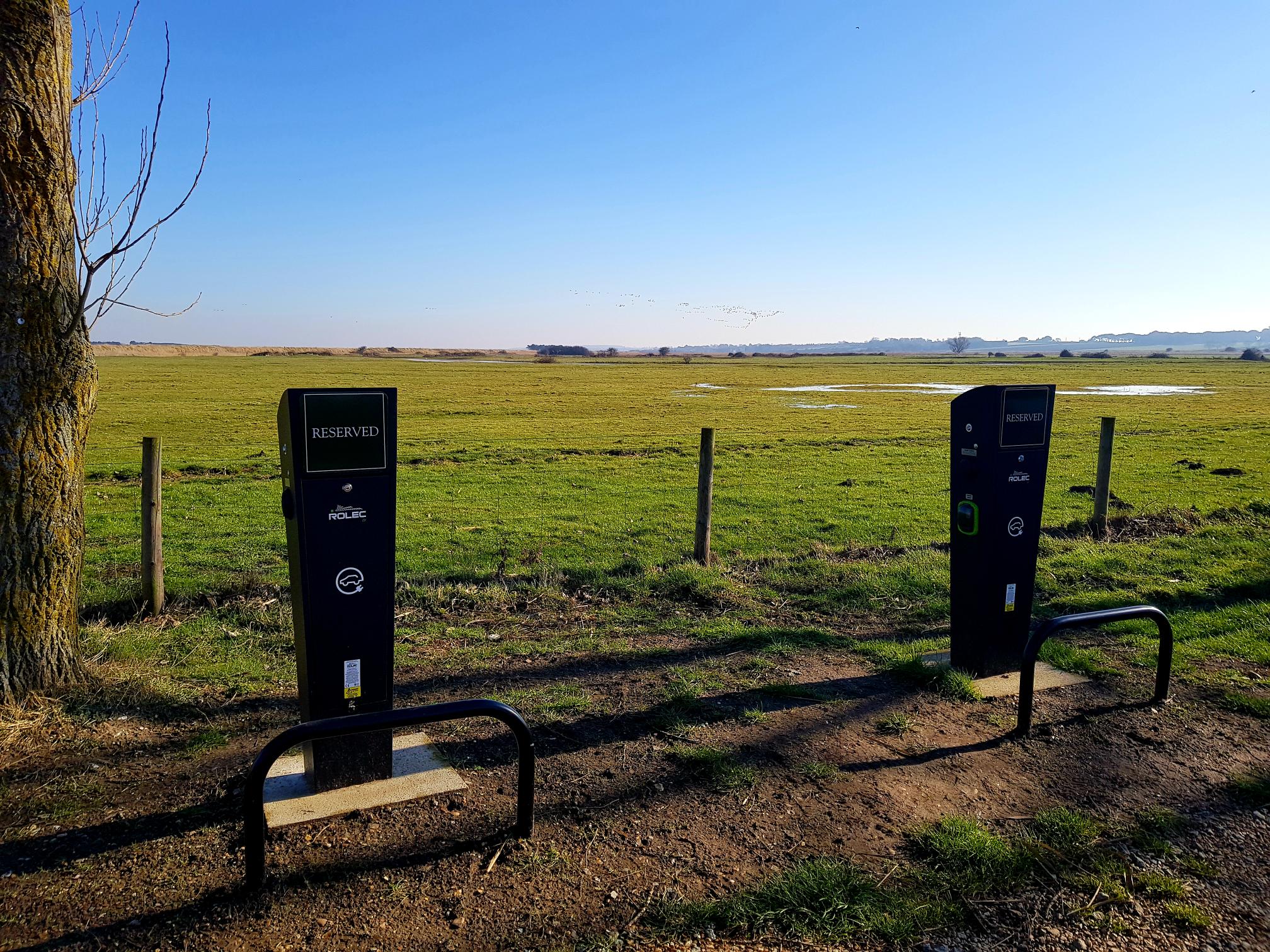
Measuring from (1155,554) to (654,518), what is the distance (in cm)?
674

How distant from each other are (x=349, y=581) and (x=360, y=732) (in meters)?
0.83

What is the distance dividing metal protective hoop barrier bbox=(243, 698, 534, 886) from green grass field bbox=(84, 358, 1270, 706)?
272 centimetres

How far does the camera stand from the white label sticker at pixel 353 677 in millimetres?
4227

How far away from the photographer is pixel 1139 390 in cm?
5294

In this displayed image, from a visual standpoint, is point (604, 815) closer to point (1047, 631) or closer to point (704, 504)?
point (1047, 631)

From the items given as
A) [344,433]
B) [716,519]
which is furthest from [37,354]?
[716,519]

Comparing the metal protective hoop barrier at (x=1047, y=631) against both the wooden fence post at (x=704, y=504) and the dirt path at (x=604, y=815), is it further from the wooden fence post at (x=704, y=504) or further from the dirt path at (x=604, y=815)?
the wooden fence post at (x=704, y=504)

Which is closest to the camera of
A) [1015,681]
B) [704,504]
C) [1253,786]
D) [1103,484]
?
[1253,786]

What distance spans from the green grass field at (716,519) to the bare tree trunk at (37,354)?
1237mm

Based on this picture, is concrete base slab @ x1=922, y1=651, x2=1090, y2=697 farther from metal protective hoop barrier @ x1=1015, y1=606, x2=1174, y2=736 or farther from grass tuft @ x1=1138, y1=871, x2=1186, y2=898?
grass tuft @ x1=1138, y1=871, x2=1186, y2=898

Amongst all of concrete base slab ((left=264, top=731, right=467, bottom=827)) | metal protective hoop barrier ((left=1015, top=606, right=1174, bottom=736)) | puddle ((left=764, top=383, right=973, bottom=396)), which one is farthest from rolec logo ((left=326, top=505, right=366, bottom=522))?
puddle ((left=764, top=383, right=973, bottom=396))

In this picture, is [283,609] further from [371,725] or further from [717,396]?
[717,396]

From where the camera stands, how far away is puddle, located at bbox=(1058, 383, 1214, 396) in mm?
48688

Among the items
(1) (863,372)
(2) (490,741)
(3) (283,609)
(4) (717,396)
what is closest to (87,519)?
(3) (283,609)
